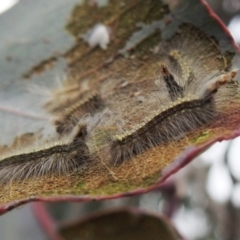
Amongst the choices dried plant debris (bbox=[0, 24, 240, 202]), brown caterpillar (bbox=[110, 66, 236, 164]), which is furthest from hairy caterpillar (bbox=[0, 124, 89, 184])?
brown caterpillar (bbox=[110, 66, 236, 164])

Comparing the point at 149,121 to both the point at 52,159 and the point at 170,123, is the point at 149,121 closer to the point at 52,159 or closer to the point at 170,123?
the point at 170,123

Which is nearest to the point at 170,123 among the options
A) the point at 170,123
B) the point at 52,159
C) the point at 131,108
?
the point at 170,123

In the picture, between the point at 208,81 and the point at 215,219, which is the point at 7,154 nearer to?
the point at 208,81

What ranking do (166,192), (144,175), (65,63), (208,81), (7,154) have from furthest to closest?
1. (166,192)
2. (65,63)
3. (7,154)
4. (208,81)
5. (144,175)

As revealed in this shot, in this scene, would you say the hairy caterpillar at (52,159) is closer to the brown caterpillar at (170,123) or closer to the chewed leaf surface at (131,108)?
the chewed leaf surface at (131,108)

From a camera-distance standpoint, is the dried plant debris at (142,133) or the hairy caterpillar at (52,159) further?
the hairy caterpillar at (52,159)

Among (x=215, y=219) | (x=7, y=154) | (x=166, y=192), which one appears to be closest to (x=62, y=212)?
(x=166, y=192)

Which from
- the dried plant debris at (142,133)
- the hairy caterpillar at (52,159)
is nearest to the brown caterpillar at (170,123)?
the dried plant debris at (142,133)
